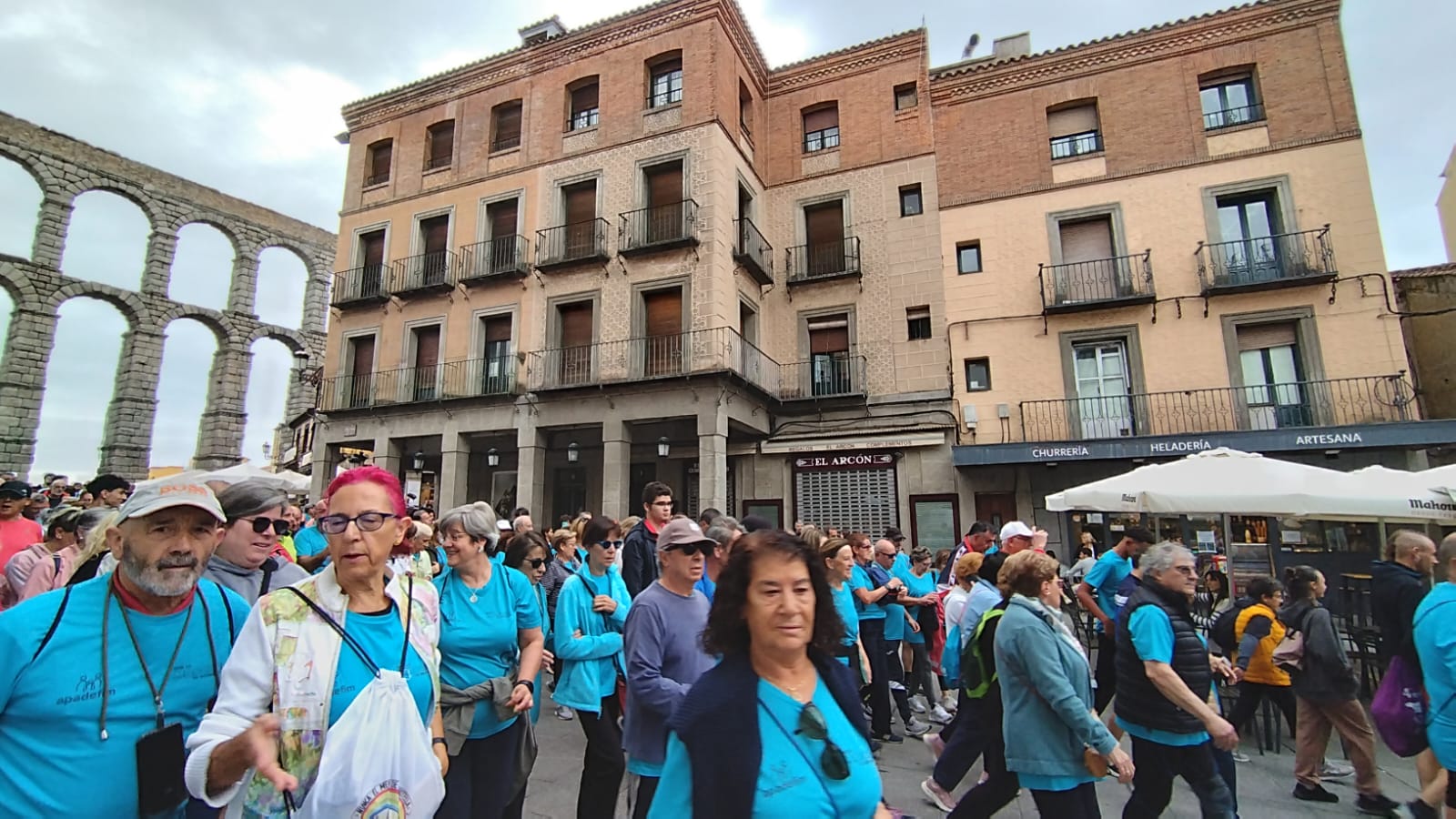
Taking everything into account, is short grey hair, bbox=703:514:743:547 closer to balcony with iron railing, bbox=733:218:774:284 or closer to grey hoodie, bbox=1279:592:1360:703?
grey hoodie, bbox=1279:592:1360:703

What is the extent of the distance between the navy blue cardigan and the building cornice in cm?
1837

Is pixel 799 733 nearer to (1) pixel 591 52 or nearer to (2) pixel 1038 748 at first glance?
(2) pixel 1038 748

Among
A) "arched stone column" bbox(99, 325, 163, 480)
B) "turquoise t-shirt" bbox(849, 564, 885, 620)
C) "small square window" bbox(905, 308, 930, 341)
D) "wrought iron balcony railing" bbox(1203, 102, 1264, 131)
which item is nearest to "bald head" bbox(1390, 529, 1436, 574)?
"turquoise t-shirt" bbox(849, 564, 885, 620)

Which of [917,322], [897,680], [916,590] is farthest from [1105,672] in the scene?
[917,322]

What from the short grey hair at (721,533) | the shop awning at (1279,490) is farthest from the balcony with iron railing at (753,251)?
the short grey hair at (721,533)

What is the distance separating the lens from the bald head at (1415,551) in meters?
4.79

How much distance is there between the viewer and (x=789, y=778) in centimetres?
169

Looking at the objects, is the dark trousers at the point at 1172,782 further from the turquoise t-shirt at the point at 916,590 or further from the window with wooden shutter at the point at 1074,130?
the window with wooden shutter at the point at 1074,130

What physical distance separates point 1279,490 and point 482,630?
9.06m

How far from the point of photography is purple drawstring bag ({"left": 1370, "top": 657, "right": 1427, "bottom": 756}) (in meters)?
3.74

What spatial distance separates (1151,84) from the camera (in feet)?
50.9

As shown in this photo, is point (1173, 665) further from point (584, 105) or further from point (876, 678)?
point (584, 105)

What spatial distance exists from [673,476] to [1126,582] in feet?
40.5

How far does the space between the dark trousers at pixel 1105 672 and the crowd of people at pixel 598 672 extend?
1.1 inches
